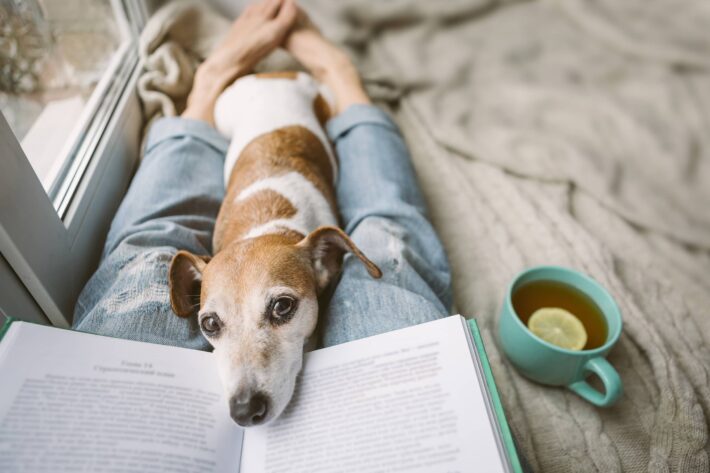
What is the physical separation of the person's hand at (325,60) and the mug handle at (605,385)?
3.89 ft

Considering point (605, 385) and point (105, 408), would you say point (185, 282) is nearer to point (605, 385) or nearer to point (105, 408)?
point (105, 408)

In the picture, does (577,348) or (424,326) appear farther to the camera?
(577,348)

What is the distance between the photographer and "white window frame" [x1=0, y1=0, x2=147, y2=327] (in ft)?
2.94

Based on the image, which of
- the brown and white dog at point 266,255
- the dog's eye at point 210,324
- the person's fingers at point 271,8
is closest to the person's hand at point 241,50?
the person's fingers at point 271,8

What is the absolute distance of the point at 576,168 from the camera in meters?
1.60

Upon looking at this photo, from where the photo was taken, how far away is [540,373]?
3.56 ft

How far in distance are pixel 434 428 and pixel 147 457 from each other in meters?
0.45

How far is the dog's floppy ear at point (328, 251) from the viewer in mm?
965

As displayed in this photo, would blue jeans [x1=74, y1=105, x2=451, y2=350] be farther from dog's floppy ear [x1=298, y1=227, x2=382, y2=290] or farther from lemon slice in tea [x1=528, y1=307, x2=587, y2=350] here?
lemon slice in tea [x1=528, y1=307, x2=587, y2=350]

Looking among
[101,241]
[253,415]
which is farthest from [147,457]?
[101,241]

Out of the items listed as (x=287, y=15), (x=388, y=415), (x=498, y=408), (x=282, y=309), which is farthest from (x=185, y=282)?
(x=287, y=15)

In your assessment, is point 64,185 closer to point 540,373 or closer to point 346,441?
point 346,441

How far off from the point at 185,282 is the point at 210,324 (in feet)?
0.57

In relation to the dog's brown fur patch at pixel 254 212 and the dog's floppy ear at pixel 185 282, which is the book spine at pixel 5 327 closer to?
the dog's floppy ear at pixel 185 282
